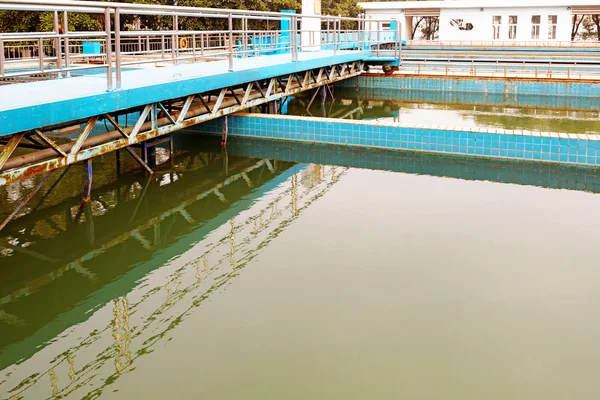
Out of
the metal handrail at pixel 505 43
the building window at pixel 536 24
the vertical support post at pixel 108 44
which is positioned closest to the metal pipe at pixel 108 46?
the vertical support post at pixel 108 44

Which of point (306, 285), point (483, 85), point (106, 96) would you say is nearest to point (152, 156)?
point (106, 96)

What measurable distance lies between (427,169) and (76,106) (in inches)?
178

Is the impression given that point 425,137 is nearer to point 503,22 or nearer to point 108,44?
point 108,44

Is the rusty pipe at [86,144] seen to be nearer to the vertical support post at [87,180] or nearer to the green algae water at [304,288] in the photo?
the vertical support post at [87,180]

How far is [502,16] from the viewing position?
2966cm

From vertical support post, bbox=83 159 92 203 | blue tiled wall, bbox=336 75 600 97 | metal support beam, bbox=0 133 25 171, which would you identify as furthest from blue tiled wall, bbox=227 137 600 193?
blue tiled wall, bbox=336 75 600 97

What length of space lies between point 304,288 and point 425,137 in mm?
5098

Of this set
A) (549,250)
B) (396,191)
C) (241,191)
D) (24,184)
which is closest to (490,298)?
→ (549,250)

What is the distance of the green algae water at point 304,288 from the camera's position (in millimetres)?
3578

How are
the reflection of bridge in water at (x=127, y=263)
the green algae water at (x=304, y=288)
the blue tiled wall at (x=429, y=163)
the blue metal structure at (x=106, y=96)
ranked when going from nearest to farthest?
the green algae water at (x=304, y=288) → the reflection of bridge in water at (x=127, y=263) → the blue metal structure at (x=106, y=96) → the blue tiled wall at (x=429, y=163)

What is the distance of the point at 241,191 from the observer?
24.8 feet

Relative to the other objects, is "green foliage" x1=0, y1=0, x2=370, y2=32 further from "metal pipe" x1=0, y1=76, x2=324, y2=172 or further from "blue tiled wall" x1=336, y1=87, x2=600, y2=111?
"metal pipe" x1=0, y1=76, x2=324, y2=172

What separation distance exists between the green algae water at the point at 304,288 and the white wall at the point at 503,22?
23.3 metres

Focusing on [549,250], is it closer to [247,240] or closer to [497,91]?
[247,240]
